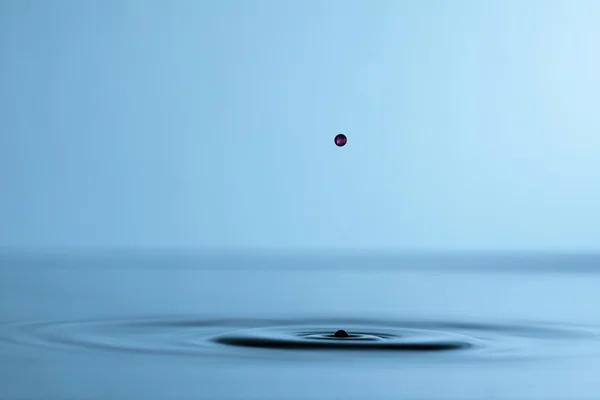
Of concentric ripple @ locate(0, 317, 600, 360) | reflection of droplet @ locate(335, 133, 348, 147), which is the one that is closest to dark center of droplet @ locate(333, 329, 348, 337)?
concentric ripple @ locate(0, 317, 600, 360)

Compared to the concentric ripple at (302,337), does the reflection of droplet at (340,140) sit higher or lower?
higher

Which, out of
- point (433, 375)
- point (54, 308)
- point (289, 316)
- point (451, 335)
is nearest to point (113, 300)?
point (54, 308)

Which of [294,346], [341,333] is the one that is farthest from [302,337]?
[294,346]

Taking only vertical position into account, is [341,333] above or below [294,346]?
above

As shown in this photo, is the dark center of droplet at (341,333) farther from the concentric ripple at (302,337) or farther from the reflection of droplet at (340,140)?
the reflection of droplet at (340,140)

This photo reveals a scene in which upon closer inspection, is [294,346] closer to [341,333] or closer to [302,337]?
[302,337]

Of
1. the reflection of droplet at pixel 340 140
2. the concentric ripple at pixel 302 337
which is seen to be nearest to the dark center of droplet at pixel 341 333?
the concentric ripple at pixel 302 337

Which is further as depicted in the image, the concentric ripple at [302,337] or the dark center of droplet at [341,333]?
the dark center of droplet at [341,333]

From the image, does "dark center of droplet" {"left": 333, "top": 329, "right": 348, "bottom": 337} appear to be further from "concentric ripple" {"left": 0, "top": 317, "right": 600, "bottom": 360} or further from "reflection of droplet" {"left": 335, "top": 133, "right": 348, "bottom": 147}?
"reflection of droplet" {"left": 335, "top": 133, "right": 348, "bottom": 147}
